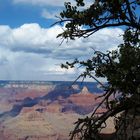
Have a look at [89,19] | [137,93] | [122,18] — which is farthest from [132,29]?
[137,93]

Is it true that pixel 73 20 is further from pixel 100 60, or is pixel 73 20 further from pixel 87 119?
pixel 87 119

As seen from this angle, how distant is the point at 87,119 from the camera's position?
2019 centimetres

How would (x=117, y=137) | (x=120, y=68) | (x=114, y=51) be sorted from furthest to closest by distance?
(x=117, y=137) → (x=114, y=51) → (x=120, y=68)

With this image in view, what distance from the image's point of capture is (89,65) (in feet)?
A: 65.0

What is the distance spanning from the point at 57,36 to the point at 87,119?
13.0 ft

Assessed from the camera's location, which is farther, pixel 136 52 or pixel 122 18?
pixel 122 18

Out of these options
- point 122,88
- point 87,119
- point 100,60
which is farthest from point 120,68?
point 87,119

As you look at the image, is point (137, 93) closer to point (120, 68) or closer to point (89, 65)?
point (120, 68)

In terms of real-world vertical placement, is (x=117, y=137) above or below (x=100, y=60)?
below

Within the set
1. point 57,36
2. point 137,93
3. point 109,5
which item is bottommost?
point 137,93

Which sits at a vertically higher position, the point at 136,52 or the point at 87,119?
the point at 136,52

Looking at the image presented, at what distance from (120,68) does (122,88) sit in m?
0.83

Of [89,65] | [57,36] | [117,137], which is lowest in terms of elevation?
[117,137]

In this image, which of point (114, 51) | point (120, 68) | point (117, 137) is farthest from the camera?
point (117, 137)
